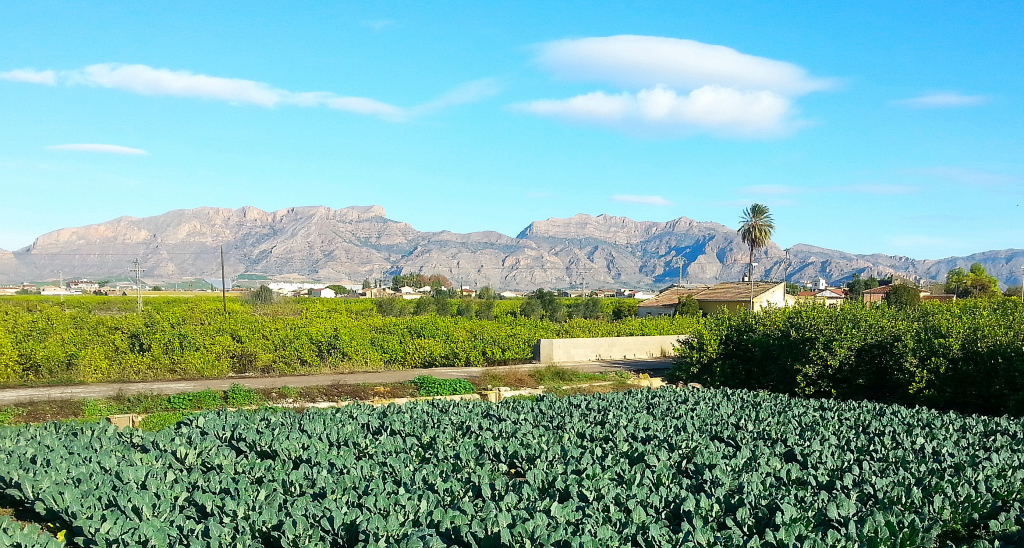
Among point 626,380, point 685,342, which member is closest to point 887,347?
point 685,342

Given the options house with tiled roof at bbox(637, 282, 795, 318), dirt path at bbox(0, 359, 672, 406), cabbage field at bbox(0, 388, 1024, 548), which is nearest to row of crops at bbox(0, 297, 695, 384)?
dirt path at bbox(0, 359, 672, 406)

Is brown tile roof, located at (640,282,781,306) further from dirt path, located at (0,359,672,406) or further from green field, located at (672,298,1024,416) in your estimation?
green field, located at (672,298,1024,416)

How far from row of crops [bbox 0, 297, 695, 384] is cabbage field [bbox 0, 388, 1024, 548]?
9746 mm

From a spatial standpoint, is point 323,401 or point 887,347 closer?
point 887,347

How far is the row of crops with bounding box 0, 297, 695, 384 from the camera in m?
18.5

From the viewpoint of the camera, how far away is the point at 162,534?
5.47 meters

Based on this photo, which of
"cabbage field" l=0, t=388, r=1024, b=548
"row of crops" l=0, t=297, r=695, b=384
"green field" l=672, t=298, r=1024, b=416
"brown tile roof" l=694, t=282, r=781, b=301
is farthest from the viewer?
"brown tile roof" l=694, t=282, r=781, b=301

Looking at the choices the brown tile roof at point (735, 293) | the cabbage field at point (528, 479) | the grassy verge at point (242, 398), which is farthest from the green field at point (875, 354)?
the brown tile roof at point (735, 293)

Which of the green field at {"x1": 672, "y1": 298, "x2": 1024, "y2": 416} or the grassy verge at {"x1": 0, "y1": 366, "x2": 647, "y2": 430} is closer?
the green field at {"x1": 672, "y1": 298, "x2": 1024, "y2": 416}

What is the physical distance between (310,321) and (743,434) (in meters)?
19.6

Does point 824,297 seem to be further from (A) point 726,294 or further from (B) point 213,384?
(B) point 213,384

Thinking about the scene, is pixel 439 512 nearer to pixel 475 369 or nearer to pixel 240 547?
pixel 240 547

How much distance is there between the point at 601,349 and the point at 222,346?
1370 cm

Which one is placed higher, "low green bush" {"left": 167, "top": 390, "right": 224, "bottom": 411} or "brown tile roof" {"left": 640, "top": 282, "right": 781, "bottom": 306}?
"brown tile roof" {"left": 640, "top": 282, "right": 781, "bottom": 306}
